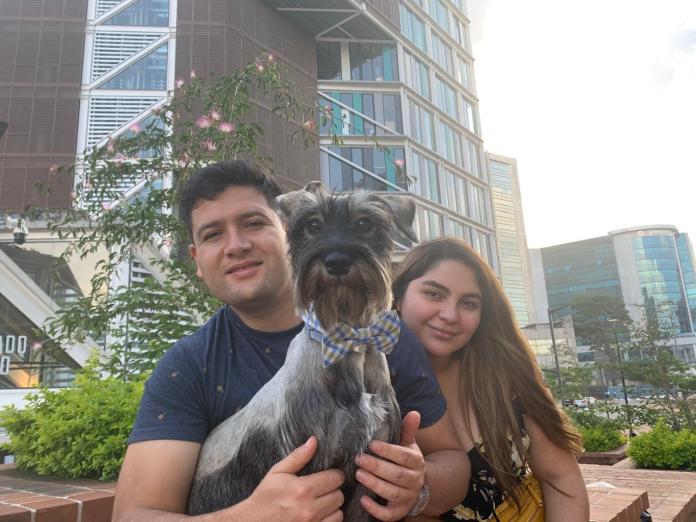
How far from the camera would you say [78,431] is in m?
4.20

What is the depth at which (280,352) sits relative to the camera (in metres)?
2.34

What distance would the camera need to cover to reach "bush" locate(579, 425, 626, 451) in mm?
11242

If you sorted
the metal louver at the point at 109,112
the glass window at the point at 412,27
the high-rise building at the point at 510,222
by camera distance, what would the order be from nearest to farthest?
the metal louver at the point at 109,112 → the glass window at the point at 412,27 → the high-rise building at the point at 510,222

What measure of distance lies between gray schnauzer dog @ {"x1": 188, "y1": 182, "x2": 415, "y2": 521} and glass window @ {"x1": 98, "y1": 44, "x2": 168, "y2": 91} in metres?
26.9

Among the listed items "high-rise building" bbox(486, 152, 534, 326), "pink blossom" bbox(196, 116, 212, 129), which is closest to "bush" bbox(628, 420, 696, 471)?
"pink blossom" bbox(196, 116, 212, 129)

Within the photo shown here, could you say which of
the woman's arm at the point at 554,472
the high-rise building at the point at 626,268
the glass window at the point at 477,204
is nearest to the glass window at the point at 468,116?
the glass window at the point at 477,204

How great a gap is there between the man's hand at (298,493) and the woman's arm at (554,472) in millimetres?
1784

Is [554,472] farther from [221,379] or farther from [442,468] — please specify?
[221,379]

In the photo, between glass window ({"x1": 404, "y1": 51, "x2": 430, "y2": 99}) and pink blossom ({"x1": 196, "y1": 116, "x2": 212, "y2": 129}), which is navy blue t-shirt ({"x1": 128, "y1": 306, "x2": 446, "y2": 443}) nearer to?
pink blossom ({"x1": 196, "y1": 116, "x2": 212, "y2": 129})

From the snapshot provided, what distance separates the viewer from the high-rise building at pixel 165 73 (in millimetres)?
24562

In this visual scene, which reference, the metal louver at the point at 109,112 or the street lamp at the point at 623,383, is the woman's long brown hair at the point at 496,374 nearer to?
the street lamp at the point at 623,383

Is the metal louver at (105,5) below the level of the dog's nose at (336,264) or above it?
above

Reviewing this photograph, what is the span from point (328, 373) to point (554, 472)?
2.03 m

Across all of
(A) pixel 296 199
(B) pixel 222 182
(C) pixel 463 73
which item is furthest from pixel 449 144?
(A) pixel 296 199
